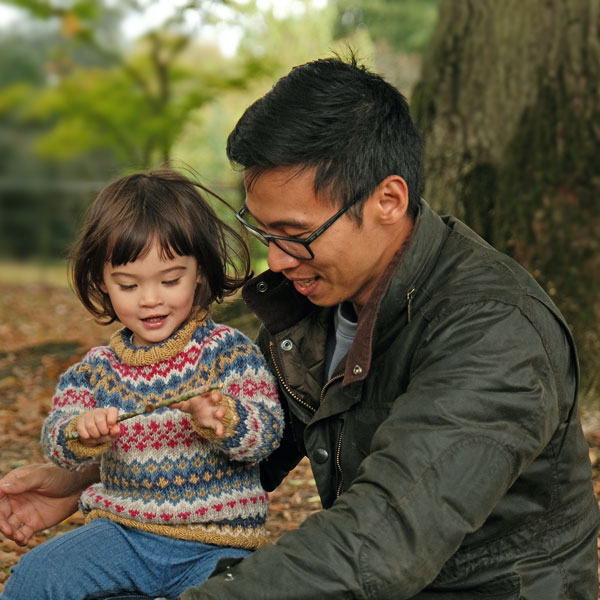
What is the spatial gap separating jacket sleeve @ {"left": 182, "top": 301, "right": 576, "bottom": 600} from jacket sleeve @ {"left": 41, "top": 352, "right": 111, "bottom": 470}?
26.1 inches

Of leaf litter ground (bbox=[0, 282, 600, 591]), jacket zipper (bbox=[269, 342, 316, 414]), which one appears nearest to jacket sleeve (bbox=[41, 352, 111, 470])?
jacket zipper (bbox=[269, 342, 316, 414])

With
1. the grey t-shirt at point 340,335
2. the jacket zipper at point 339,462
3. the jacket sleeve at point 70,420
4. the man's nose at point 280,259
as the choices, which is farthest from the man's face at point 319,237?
the jacket sleeve at point 70,420

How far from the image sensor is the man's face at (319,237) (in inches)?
103

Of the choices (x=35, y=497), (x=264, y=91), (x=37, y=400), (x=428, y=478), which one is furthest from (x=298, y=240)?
(x=264, y=91)

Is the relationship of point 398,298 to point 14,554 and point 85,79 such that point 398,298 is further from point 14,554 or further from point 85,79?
point 85,79

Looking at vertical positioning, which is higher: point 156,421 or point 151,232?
point 151,232

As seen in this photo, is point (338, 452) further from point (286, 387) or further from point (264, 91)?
point (264, 91)

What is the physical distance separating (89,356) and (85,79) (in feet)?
53.6

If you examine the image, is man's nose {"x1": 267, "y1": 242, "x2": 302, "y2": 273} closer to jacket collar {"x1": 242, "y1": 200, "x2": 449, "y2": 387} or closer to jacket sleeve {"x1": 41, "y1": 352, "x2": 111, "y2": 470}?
jacket collar {"x1": 242, "y1": 200, "x2": 449, "y2": 387}

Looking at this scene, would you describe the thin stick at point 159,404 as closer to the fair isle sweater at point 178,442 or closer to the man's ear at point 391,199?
the fair isle sweater at point 178,442

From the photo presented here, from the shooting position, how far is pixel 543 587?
99.6 inches

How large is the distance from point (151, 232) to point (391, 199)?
72cm

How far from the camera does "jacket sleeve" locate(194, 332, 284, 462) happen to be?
2613 millimetres

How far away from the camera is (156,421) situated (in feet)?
9.09
